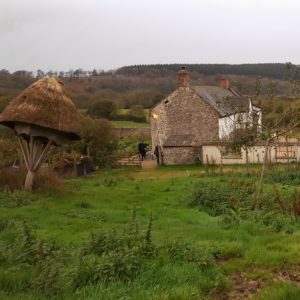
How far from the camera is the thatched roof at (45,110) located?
1820 cm

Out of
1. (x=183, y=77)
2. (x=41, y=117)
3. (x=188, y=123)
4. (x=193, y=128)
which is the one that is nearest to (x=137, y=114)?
(x=188, y=123)

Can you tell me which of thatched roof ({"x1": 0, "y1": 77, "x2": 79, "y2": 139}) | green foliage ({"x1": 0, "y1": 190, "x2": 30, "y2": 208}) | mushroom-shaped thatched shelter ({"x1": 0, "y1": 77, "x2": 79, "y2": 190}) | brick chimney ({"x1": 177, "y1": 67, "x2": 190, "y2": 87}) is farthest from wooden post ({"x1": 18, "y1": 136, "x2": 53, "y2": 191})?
brick chimney ({"x1": 177, "y1": 67, "x2": 190, "y2": 87})

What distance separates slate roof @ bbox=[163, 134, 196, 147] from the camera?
40.7 m

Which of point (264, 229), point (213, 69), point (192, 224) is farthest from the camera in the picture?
point (213, 69)

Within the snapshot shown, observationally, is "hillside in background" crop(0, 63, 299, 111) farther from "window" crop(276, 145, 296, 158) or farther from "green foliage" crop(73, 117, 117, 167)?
"window" crop(276, 145, 296, 158)

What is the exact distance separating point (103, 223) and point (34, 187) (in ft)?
25.4

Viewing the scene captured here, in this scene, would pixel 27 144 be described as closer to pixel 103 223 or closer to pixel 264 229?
pixel 103 223

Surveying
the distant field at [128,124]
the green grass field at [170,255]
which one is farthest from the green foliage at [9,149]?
the distant field at [128,124]

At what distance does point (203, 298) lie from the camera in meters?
6.14

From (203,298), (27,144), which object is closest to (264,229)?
(203,298)

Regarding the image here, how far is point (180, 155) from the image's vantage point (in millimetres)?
40875

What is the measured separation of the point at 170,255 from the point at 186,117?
34584 mm

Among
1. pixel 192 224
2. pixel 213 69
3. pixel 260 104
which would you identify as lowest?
pixel 192 224

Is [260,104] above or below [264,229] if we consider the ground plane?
above
